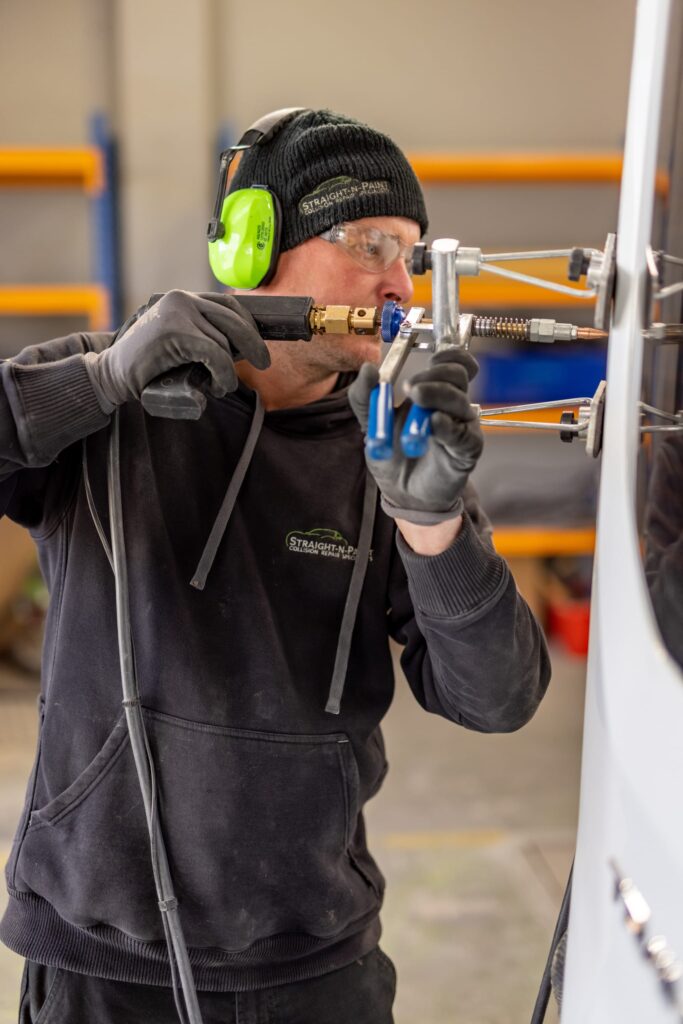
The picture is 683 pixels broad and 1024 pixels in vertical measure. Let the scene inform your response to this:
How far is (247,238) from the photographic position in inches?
56.4

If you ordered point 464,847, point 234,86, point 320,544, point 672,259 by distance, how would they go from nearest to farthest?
point 672,259, point 320,544, point 464,847, point 234,86

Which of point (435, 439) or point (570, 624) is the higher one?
point (435, 439)

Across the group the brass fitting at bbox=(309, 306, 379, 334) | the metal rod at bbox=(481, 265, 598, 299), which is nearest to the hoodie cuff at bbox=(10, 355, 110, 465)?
the brass fitting at bbox=(309, 306, 379, 334)

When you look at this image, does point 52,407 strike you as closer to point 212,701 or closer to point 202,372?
point 202,372

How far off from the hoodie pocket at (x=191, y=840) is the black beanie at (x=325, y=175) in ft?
2.41

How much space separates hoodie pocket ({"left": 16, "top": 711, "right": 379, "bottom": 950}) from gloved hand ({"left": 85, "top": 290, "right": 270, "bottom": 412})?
0.43 metres

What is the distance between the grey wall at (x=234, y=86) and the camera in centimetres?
445

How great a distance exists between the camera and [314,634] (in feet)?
4.54

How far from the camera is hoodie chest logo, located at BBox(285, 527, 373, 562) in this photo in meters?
1.39

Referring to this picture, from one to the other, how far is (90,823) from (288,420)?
1.96 ft

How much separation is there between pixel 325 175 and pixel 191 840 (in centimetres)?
93

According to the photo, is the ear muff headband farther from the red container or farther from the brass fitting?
the red container

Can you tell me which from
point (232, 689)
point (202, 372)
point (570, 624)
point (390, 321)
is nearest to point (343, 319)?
point (390, 321)

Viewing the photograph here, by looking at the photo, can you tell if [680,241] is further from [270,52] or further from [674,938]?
[270,52]
